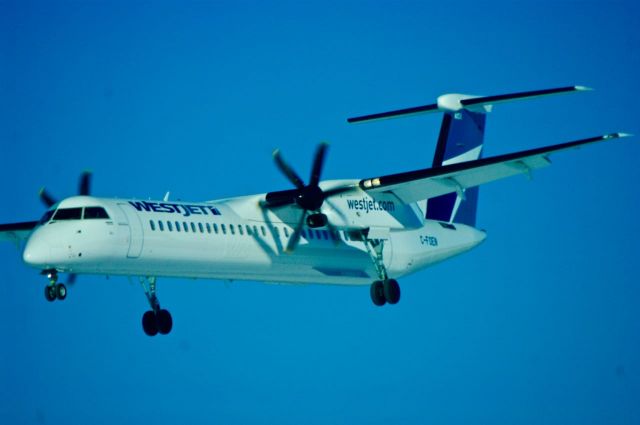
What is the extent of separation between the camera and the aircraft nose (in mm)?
27703

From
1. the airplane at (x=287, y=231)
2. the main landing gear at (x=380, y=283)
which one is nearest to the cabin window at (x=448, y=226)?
the airplane at (x=287, y=231)

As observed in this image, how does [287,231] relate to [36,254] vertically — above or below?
above

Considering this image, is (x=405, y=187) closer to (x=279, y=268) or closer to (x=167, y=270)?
(x=279, y=268)

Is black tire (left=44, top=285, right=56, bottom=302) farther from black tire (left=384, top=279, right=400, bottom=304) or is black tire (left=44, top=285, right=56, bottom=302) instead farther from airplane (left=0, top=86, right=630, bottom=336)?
black tire (left=384, top=279, right=400, bottom=304)

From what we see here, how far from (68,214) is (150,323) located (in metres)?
4.76

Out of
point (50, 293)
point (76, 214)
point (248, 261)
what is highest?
point (76, 214)

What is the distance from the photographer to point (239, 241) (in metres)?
31.4

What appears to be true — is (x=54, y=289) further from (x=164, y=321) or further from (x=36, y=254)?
(x=164, y=321)

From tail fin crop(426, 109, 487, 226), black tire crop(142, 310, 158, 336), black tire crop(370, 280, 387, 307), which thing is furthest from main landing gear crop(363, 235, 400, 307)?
black tire crop(142, 310, 158, 336)

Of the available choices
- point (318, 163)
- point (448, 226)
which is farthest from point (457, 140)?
point (318, 163)

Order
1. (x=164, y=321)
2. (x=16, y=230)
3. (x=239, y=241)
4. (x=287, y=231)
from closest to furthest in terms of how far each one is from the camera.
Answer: (x=239, y=241), (x=164, y=321), (x=287, y=231), (x=16, y=230)

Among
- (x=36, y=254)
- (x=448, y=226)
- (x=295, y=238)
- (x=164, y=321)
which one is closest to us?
(x=36, y=254)

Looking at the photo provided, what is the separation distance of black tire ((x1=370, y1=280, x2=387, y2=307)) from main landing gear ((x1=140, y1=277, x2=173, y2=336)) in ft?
18.6

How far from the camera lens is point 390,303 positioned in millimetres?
33375
